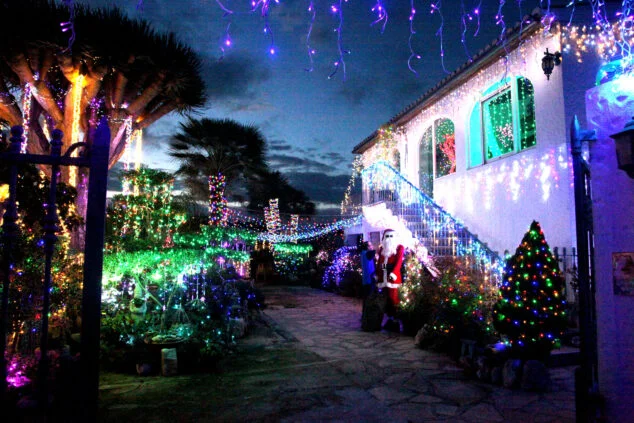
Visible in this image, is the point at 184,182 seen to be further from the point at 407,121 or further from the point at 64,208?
the point at 64,208

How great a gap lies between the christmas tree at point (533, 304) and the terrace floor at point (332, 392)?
0.57m

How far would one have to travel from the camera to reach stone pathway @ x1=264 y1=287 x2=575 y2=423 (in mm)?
4860

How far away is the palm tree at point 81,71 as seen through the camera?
1158 cm

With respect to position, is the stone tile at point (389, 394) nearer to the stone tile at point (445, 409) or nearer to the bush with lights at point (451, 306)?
the stone tile at point (445, 409)

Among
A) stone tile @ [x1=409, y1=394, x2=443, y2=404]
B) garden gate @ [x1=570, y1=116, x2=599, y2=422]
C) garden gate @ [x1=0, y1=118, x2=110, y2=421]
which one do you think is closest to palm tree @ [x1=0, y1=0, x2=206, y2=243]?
garden gate @ [x1=0, y1=118, x2=110, y2=421]

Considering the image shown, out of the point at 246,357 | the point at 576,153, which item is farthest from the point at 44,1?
the point at 576,153

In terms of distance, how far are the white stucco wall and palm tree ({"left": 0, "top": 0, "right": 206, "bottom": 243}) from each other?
10953 millimetres

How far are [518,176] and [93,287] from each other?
10.0 m

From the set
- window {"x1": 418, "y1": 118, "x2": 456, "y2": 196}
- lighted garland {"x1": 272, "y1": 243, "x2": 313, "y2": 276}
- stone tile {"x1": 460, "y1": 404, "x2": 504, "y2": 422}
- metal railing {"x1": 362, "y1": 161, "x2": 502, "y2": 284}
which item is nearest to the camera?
stone tile {"x1": 460, "y1": 404, "x2": 504, "y2": 422}

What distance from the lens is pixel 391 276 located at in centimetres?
976

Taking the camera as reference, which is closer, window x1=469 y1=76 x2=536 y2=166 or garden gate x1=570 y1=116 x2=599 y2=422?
garden gate x1=570 y1=116 x2=599 y2=422

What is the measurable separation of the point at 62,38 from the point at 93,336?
1186 cm

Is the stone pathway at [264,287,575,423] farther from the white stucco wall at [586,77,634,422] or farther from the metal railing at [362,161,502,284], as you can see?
the metal railing at [362,161,502,284]

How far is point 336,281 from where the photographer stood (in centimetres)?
1941
